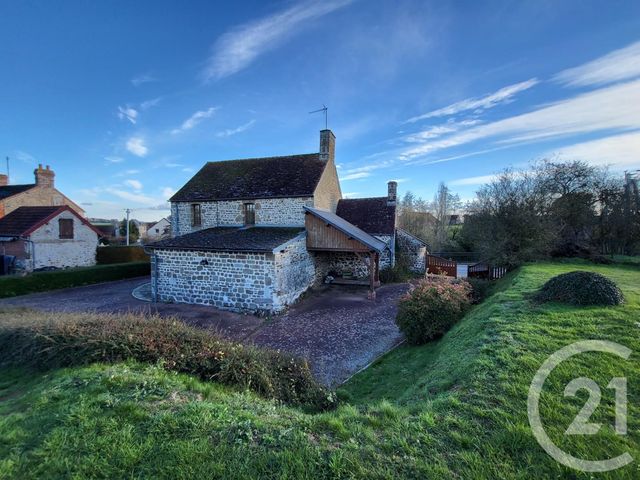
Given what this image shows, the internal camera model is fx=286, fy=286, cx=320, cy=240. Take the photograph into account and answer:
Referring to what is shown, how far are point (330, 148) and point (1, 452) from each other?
16857 millimetres

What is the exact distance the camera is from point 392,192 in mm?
19328

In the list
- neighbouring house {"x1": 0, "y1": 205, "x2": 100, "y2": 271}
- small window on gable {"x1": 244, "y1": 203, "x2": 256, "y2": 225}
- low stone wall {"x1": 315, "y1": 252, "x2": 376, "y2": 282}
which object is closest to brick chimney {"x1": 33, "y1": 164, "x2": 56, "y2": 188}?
neighbouring house {"x1": 0, "y1": 205, "x2": 100, "y2": 271}

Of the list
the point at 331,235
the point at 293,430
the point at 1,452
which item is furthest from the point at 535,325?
the point at 331,235

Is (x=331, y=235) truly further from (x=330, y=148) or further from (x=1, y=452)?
(x=1, y=452)

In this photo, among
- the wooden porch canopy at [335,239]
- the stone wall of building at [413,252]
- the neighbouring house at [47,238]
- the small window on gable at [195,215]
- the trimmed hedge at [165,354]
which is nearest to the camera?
the trimmed hedge at [165,354]

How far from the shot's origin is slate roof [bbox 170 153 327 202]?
15812mm

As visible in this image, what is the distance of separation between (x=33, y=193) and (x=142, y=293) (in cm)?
1890

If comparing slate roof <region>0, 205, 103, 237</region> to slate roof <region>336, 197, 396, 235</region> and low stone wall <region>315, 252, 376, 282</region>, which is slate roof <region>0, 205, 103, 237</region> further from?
slate roof <region>336, 197, 396, 235</region>

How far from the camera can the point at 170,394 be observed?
3900 mm

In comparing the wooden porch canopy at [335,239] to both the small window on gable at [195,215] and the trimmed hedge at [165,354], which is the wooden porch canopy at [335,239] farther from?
the trimmed hedge at [165,354]

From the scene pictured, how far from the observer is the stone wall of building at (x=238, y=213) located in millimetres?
15359

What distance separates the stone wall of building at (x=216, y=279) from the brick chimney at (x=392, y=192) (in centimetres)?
1108

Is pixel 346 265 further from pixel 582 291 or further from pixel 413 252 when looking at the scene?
pixel 582 291

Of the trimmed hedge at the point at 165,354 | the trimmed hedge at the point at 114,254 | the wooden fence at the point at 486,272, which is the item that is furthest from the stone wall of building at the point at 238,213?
the trimmed hedge at the point at 165,354
